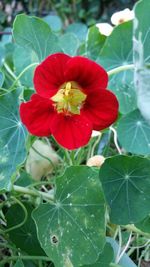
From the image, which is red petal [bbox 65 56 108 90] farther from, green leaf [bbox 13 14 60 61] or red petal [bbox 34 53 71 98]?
green leaf [bbox 13 14 60 61]

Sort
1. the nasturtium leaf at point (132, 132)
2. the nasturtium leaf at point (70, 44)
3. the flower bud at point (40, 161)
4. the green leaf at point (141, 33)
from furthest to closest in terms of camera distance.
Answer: the nasturtium leaf at point (70, 44) < the flower bud at point (40, 161) < the nasturtium leaf at point (132, 132) < the green leaf at point (141, 33)

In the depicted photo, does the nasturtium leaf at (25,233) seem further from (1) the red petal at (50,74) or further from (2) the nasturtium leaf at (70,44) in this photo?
(2) the nasturtium leaf at (70,44)

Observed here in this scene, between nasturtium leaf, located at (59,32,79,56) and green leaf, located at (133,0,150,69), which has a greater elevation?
green leaf, located at (133,0,150,69)

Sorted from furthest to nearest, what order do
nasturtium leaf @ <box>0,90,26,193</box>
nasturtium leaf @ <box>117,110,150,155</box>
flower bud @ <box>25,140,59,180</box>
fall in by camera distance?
1. flower bud @ <box>25,140,59,180</box>
2. nasturtium leaf @ <box>117,110,150,155</box>
3. nasturtium leaf @ <box>0,90,26,193</box>

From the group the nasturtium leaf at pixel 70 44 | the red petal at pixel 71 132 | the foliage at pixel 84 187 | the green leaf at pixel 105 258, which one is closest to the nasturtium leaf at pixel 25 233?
the foliage at pixel 84 187

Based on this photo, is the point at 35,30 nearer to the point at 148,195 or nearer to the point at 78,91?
the point at 78,91

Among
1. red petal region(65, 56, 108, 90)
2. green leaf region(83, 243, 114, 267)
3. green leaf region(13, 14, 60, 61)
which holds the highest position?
red petal region(65, 56, 108, 90)

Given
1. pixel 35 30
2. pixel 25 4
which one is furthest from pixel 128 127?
pixel 25 4

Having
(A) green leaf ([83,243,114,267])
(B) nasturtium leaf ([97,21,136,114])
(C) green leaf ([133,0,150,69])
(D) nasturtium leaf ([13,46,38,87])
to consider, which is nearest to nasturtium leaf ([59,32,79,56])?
(D) nasturtium leaf ([13,46,38,87])
